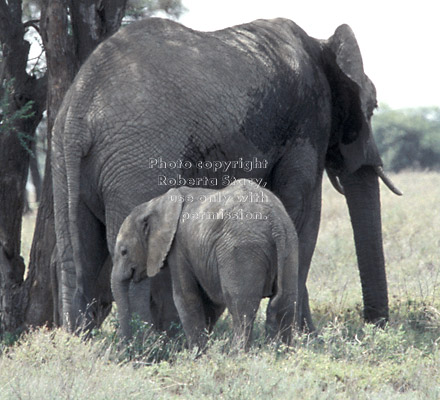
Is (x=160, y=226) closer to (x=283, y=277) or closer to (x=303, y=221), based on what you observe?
(x=283, y=277)

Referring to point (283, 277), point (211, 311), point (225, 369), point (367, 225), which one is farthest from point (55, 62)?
point (225, 369)

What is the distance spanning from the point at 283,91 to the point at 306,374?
261 cm

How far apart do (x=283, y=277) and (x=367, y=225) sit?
10.8 ft

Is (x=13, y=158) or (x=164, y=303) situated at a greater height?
(x=13, y=158)

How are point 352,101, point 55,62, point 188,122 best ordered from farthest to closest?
point 55,62 < point 352,101 < point 188,122

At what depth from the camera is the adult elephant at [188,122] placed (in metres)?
6.25

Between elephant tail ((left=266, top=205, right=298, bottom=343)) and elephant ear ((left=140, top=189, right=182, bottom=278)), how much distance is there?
2.55 feet

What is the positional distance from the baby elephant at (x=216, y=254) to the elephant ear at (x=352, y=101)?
231 cm

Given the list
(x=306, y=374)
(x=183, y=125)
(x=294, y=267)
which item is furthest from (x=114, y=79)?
(x=306, y=374)

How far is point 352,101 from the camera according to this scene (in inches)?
311

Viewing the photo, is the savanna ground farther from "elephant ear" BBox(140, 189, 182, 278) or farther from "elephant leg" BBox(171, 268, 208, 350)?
"elephant ear" BBox(140, 189, 182, 278)

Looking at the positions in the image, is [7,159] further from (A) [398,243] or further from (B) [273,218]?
(A) [398,243]

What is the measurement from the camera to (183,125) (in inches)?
248

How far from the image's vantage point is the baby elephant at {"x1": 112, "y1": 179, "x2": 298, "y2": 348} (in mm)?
5539
